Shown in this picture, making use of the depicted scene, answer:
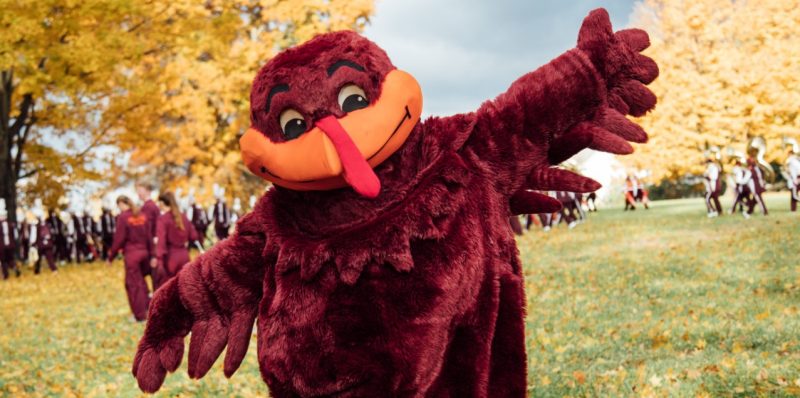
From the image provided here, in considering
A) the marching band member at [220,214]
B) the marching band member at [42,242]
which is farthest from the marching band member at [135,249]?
the marching band member at [220,214]

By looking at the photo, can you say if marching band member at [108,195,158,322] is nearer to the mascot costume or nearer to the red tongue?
the mascot costume

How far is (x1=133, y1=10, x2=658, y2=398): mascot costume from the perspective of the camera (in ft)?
7.86

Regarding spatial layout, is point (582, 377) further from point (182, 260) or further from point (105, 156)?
point (105, 156)

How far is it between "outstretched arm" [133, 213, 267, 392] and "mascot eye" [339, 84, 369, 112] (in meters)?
0.60

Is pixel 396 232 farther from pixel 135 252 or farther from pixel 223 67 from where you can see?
pixel 223 67

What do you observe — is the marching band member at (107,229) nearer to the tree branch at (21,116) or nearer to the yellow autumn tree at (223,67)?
the yellow autumn tree at (223,67)

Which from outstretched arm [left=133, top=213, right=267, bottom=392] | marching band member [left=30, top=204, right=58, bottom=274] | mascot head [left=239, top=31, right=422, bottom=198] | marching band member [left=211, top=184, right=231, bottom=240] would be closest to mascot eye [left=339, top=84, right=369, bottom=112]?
mascot head [left=239, top=31, right=422, bottom=198]

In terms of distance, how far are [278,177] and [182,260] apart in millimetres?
8435

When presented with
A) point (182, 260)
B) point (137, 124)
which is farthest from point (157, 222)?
point (137, 124)

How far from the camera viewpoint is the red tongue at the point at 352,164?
2348 millimetres

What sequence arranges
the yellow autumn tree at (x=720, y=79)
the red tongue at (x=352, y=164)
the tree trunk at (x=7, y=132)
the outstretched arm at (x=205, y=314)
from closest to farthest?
the red tongue at (x=352, y=164), the outstretched arm at (x=205, y=314), the tree trunk at (x=7, y=132), the yellow autumn tree at (x=720, y=79)

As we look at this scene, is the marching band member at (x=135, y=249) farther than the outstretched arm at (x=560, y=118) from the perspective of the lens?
Yes

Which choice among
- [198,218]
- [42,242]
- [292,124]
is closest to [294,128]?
[292,124]

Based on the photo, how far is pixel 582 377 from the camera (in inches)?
226
